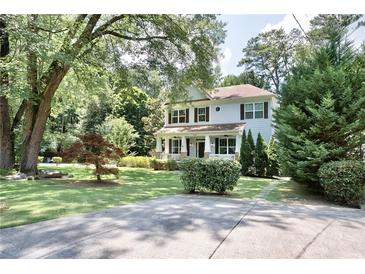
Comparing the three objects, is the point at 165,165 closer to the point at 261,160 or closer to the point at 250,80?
the point at 261,160

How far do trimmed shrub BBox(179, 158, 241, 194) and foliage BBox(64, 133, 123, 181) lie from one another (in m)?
3.79

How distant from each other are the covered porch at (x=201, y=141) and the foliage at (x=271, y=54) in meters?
10.3

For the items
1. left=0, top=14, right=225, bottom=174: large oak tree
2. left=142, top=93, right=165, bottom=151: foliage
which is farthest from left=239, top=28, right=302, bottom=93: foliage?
left=0, top=14, right=225, bottom=174: large oak tree

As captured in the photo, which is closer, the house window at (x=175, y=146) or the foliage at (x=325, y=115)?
the foliage at (x=325, y=115)

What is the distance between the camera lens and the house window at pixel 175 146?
27.2m

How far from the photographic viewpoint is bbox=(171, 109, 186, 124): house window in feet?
88.5

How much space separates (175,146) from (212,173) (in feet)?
59.8

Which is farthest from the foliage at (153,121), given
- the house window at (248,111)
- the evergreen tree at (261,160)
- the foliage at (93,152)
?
the foliage at (93,152)

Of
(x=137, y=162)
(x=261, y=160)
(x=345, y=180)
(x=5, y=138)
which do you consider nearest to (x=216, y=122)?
(x=137, y=162)

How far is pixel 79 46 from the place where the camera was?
13367mm

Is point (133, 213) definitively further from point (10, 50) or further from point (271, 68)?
point (271, 68)

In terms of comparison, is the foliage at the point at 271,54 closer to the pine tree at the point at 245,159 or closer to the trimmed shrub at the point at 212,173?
the pine tree at the point at 245,159
